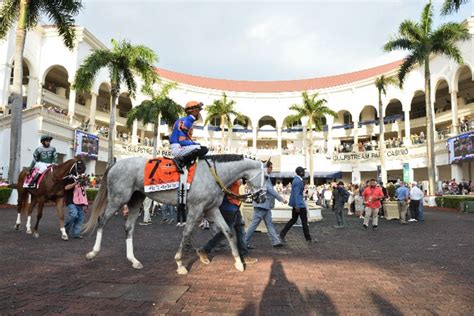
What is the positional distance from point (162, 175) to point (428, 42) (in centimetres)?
2662

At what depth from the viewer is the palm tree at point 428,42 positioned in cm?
2455

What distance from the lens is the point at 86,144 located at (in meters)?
30.7

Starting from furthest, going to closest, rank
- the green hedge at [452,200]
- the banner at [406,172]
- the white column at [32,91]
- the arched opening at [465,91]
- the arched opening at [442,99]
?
the arched opening at [442,99] < the arched opening at [465,91] < the banner at [406,172] < the white column at [32,91] < the green hedge at [452,200]

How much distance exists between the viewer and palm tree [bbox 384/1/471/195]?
24.5 meters

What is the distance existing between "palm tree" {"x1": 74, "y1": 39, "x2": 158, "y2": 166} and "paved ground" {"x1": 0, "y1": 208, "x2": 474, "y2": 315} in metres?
16.0

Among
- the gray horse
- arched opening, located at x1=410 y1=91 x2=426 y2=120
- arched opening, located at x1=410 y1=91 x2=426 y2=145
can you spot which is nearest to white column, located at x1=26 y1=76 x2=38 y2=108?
the gray horse

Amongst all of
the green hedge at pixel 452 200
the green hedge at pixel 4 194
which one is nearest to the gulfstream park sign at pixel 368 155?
the green hedge at pixel 452 200

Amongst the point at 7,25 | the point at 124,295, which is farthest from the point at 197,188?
the point at 7,25

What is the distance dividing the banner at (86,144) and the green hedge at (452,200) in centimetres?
2823

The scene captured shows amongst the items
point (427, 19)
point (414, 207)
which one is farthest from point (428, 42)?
point (414, 207)

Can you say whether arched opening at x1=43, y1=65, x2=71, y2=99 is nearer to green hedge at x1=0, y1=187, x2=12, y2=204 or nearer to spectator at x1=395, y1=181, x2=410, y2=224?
green hedge at x1=0, y1=187, x2=12, y2=204

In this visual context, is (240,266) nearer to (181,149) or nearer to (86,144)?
(181,149)

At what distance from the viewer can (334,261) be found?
628cm

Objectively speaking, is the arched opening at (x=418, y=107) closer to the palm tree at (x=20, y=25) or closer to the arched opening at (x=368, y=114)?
the arched opening at (x=368, y=114)
